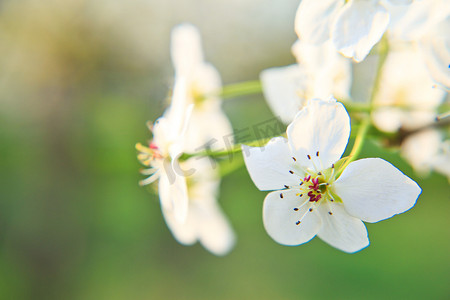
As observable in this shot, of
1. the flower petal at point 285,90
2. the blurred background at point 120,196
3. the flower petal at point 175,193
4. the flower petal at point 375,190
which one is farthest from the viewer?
the blurred background at point 120,196

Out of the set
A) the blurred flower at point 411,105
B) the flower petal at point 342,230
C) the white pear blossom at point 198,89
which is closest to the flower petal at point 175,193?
the white pear blossom at point 198,89

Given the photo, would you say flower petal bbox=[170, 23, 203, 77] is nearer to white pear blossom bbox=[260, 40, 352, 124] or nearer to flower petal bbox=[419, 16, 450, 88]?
white pear blossom bbox=[260, 40, 352, 124]

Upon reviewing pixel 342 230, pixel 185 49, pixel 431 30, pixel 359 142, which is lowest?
pixel 342 230

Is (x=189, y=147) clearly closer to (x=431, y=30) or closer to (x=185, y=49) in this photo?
(x=185, y=49)

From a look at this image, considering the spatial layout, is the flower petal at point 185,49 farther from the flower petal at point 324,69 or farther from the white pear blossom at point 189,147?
the flower petal at point 324,69

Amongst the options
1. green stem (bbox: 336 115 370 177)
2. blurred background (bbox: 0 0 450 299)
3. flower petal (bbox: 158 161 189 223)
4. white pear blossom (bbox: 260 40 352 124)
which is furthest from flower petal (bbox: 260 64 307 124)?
blurred background (bbox: 0 0 450 299)

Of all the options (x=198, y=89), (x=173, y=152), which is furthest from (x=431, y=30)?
(x=198, y=89)
